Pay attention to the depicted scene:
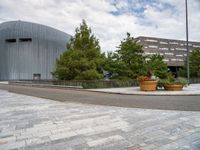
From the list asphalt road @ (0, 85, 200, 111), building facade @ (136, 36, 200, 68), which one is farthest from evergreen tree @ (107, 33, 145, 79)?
building facade @ (136, 36, 200, 68)

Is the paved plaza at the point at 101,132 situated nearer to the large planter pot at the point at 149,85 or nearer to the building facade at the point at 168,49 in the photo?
the large planter pot at the point at 149,85

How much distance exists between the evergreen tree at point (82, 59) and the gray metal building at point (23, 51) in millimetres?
43660

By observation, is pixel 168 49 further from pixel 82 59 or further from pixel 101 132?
pixel 101 132

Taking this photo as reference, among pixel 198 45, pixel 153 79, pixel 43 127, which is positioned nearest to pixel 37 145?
pixel 43 127

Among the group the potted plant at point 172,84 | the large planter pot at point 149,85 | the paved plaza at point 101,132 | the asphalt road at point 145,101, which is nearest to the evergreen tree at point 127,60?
the potted plant at point 172,84

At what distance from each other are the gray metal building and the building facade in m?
36.5

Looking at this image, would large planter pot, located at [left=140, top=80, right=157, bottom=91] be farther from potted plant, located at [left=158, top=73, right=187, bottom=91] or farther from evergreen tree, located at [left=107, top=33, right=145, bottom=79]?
evergreen tree, located at [left=107, top=33, right=145, bottom=79]

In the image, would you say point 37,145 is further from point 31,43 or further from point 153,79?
point 31,43

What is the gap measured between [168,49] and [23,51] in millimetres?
54702

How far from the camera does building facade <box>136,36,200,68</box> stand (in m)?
66.5

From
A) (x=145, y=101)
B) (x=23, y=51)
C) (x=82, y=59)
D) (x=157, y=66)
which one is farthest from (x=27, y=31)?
(x=145, y=101)

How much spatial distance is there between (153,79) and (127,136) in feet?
41.8

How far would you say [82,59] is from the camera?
2328cm

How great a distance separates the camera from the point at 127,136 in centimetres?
403
